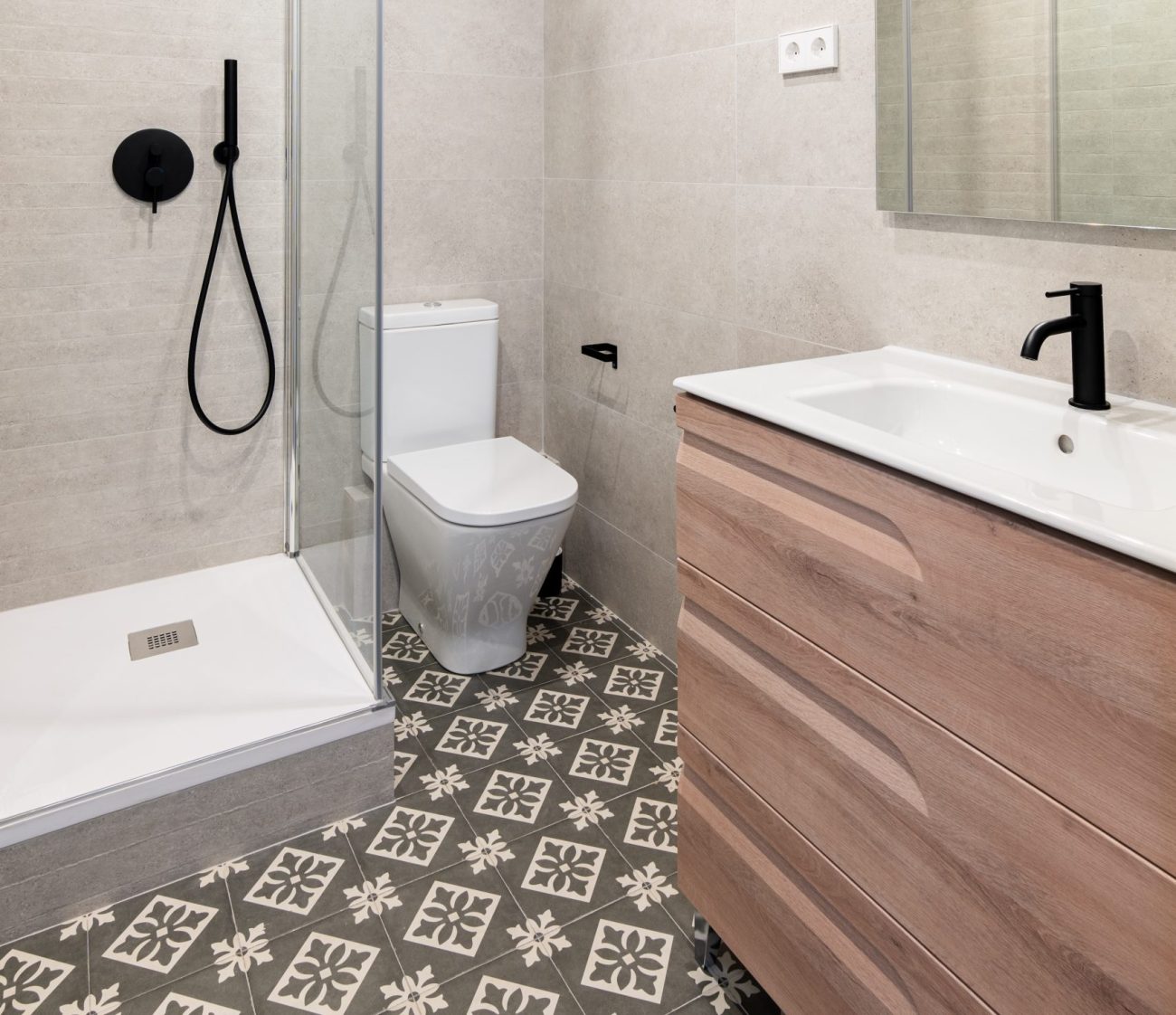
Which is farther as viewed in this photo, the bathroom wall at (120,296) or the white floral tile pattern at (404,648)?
the white floral tile pattern at (404,648)

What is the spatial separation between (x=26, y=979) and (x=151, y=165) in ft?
5.54

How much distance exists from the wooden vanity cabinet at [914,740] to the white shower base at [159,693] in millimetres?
851

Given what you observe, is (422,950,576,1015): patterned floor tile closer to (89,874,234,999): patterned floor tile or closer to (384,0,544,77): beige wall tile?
(89,874,234,999): patterned floor tile

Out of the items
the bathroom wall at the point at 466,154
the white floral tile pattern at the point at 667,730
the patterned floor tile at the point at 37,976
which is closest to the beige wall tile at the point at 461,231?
the bathroom wall at the point at 466,154

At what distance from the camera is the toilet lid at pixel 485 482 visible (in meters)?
2.12

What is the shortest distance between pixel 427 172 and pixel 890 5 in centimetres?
136

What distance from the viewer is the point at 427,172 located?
2521 millimetres

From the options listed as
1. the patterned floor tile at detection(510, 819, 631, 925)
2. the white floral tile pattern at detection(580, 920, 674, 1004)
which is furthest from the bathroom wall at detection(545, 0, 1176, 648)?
the white floral tile pattern at detection(580, 920, 674, 1004)

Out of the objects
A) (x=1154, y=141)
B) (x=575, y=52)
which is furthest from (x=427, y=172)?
(x=1154, y=141)

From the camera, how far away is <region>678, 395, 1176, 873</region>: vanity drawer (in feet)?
2.46

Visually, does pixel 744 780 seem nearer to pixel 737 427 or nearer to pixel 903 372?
pixel 737 427

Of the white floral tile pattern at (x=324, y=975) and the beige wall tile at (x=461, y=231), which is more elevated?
the beige wall tile at (x=461, y=231)

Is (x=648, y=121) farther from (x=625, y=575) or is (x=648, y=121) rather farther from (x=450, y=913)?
(x=450, y=913)

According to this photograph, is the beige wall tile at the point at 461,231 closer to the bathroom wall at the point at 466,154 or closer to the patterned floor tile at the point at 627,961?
the bathroom wall at the point at 466,154
